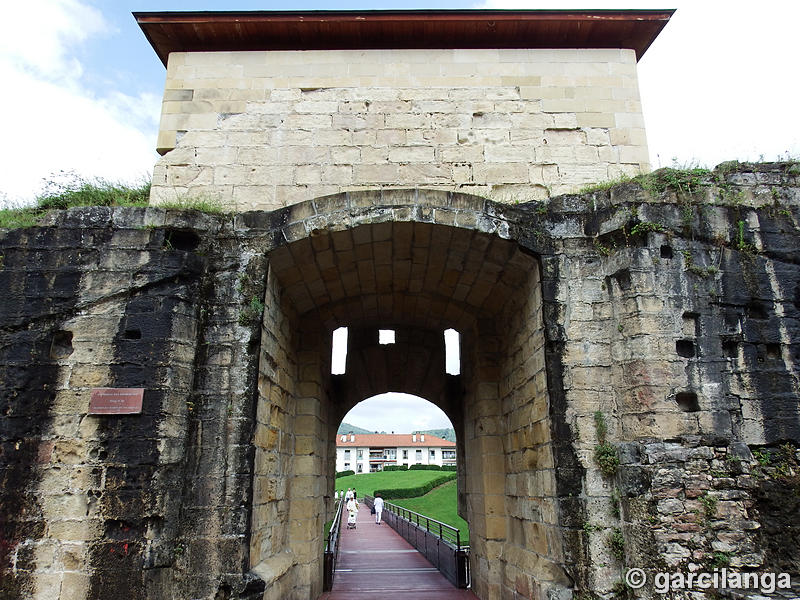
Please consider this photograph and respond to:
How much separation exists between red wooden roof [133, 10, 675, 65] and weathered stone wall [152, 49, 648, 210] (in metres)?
0.16

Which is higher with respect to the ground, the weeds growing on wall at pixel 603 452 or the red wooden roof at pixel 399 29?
the red wooden roof at pixel 399 29

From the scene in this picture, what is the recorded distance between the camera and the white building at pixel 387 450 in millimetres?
66312

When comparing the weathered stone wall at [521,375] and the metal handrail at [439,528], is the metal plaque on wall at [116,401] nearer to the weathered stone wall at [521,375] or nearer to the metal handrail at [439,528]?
the weathered stone wall at [521,375]

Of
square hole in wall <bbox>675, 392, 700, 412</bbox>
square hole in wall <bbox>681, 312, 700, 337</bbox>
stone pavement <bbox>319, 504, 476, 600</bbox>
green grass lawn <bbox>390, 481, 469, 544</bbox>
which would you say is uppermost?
square hole in wall <bbox>681, 312, 700, 337</bbox>

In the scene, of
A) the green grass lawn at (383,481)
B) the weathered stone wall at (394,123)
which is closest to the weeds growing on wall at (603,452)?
the weathered stone wall at (394,123)

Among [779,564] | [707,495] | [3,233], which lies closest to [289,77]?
[3,233]

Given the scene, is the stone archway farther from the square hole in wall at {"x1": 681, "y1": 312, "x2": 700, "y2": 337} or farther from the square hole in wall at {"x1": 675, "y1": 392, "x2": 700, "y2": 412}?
the square hole in wall at {"x1": 681, "y1": 312, "x2": 700, "y2": 337}

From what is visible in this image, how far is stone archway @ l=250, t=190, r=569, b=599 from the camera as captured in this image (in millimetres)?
5219

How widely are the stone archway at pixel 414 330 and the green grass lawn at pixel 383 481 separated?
996 inches

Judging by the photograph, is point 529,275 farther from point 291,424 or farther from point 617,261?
point 291,424

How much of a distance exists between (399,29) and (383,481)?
33.2 metres

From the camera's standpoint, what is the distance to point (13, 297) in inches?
189

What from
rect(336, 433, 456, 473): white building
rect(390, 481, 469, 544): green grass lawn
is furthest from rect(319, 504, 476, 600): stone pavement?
rect(336, 433, 456, 473): white building

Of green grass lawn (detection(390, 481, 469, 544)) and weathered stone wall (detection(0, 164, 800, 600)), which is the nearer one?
weathered stone wall (detection(0, 164, 800, 600))
